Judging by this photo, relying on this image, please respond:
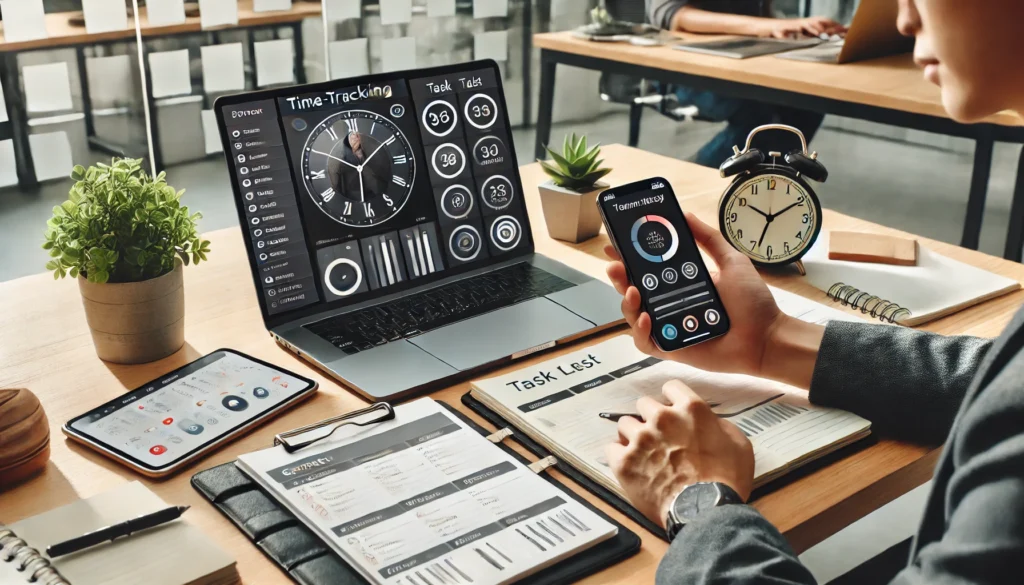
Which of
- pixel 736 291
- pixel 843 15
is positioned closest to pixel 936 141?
pixel 843 15

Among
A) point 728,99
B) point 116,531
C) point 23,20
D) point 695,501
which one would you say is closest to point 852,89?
point 728,99

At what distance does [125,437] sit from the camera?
925 mm

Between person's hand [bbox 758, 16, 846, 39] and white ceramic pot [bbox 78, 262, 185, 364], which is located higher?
person's hand [bbox 758, 16, 846, 39]

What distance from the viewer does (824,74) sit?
2711 millimetres

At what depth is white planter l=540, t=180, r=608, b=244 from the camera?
1466mm

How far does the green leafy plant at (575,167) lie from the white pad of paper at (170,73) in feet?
8.55

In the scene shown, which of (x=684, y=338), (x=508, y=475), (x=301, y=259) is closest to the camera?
(x=508, y=475)

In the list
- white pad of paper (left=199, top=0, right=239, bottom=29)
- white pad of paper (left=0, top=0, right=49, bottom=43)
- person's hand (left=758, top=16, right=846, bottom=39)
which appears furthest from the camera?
white pad of paper (left=199, top=0, right=239, bottom=29)

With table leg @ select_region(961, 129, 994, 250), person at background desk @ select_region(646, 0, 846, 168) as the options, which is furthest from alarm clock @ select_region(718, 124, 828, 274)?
person at background desk @ select_region(646, 0, 846, 168)

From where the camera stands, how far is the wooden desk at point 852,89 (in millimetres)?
2430

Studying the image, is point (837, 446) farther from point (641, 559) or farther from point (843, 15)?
point (843, 15)

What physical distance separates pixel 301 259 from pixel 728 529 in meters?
0.65

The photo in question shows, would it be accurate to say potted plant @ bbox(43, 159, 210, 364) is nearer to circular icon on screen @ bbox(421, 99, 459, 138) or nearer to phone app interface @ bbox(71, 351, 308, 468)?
phone app interface @ bbox(71, 351, 308, 468)

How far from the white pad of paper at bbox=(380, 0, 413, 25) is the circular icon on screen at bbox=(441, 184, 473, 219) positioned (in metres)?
3.11
